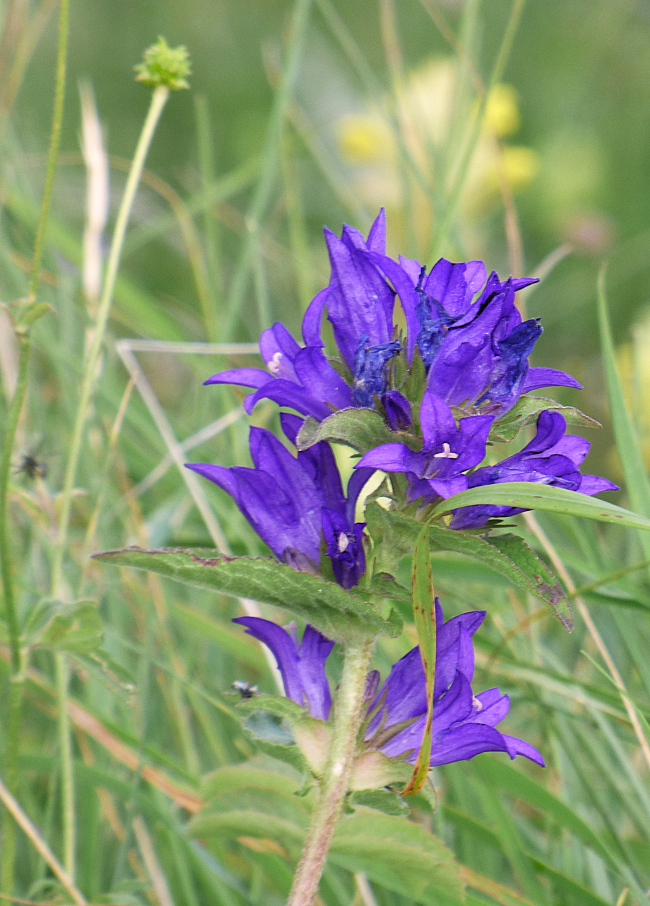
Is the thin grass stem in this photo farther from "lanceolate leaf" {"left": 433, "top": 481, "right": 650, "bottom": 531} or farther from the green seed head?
"lanceolate leaf" {"left": 433, "top": 481, "right": 650, "bottom": 531}

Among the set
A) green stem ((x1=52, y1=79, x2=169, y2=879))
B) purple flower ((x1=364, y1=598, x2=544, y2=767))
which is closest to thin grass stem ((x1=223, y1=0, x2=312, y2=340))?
green stem ((x1=52, y1=79, x2=169, y2=879))

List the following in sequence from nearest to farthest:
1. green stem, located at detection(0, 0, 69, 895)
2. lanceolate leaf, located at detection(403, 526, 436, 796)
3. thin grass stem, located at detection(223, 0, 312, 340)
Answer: lanceolate leaf, located at detection(403, 526, 436, 796)
green stem, located at detection(0, 0, 69, 895)
thin grass stem, located at detection(223, 0, 312, 340)

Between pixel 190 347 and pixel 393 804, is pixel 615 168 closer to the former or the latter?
pixel 190 347

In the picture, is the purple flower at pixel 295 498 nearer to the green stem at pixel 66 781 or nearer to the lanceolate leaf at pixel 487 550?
the lanceolate leaf at pixel 487 550

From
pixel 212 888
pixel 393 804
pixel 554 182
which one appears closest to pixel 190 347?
pixel 212 888

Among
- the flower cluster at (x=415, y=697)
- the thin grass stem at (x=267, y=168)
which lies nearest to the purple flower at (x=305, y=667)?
the flower cluster at (x=415, y=697)

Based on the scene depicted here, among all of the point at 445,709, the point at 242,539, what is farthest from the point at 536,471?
the point at 242,539
